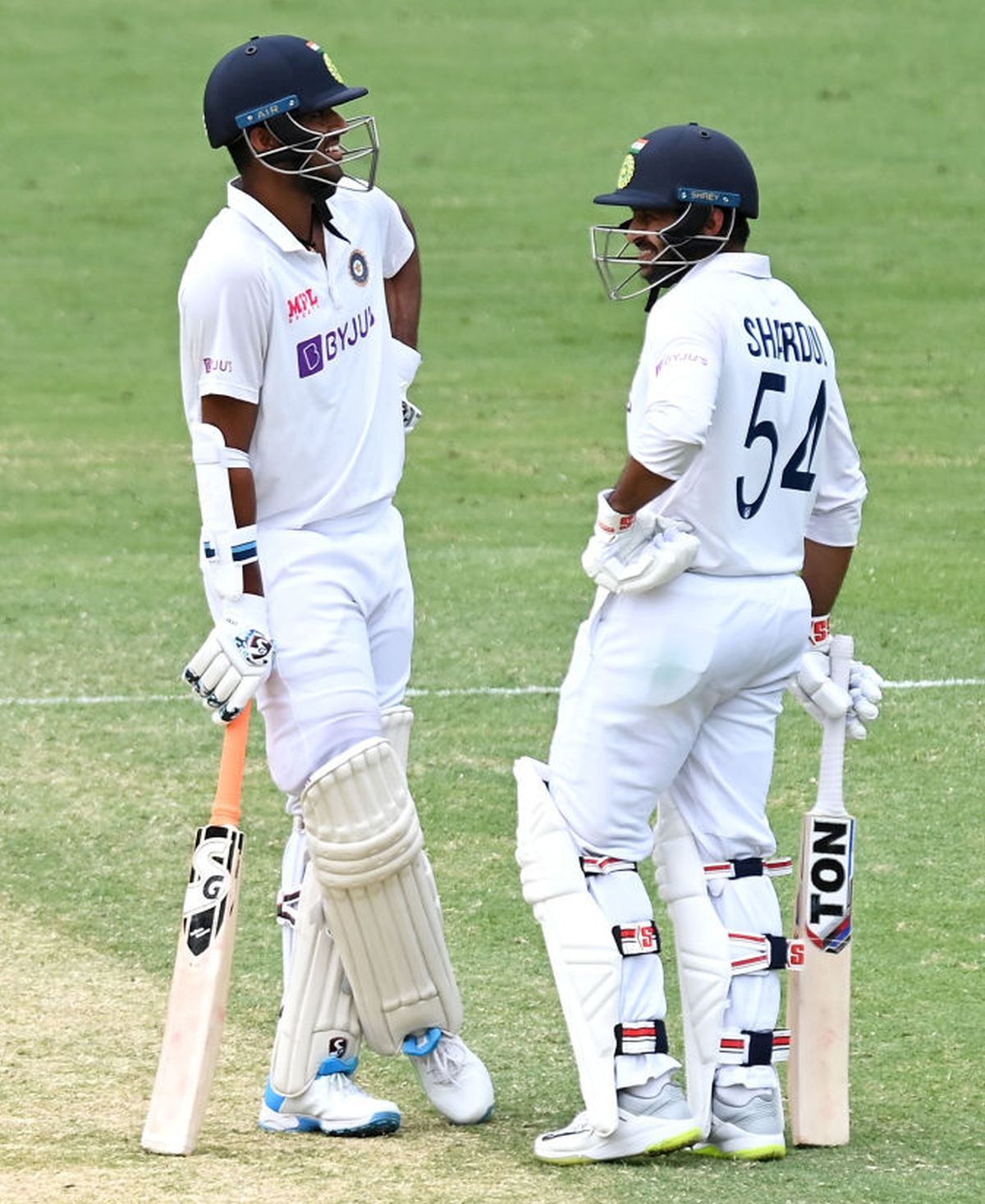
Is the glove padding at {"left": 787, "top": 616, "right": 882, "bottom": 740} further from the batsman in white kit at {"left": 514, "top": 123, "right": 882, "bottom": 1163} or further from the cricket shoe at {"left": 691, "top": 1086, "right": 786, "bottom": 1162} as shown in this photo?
the cricket shoe at {"left": 691, "top": 1086, "right": 786, "bottom": 1162}

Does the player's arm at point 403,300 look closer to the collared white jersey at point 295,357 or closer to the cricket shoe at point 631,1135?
the collared white jersey at point 295,357

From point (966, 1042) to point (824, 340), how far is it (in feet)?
5.29

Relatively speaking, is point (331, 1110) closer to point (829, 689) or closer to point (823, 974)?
point (823, 974)

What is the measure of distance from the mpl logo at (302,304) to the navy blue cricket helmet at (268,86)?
0.35m

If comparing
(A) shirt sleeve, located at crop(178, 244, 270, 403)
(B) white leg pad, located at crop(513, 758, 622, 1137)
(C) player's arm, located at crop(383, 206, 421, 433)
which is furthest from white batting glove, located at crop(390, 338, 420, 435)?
(B) white leg pad, located at crop(513, 758, 622, 1137)

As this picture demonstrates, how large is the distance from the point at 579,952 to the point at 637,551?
748 millimetres

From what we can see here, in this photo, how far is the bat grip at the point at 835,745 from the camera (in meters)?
4.88

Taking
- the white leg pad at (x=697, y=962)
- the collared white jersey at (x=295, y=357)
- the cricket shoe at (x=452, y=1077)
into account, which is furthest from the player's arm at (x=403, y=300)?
the cricket shoe at (x=452, y=1077)

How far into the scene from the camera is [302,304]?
4.79 metres

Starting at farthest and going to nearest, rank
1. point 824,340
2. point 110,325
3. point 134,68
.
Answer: point 134,68 < point 110,325 < point 824,340

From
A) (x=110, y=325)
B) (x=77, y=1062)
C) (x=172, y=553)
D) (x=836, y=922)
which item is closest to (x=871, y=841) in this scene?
(x=836, y=922)

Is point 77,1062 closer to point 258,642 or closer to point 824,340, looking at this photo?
point 258,642

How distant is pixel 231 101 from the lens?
189 inches

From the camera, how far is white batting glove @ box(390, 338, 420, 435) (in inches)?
205
